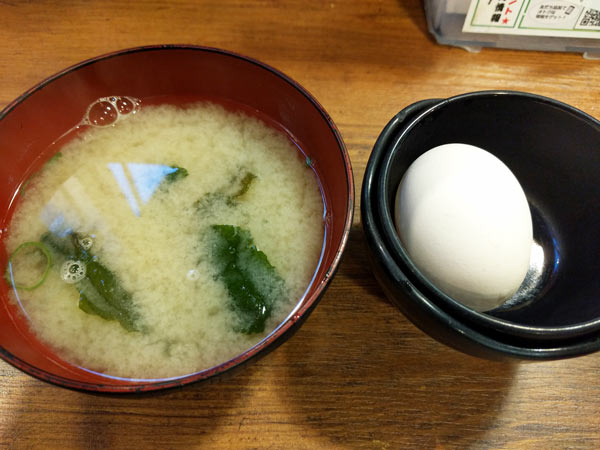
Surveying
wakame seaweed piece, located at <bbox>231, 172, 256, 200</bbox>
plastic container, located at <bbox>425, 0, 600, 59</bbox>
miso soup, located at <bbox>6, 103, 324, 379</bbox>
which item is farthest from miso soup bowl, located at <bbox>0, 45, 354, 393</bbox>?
plastic container, located at <bbox>425, 0, 600, 59</bbox>

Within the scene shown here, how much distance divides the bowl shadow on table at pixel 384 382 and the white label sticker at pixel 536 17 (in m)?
0.81

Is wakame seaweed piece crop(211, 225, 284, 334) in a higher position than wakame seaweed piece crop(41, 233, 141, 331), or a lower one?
higher

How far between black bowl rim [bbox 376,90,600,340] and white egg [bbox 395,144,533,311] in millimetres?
85

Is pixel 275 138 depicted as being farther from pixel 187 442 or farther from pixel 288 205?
pixel 187 442

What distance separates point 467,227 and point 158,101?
0.73m

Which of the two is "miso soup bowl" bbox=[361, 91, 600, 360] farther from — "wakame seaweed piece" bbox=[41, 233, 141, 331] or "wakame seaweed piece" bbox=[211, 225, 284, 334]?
"wakame seaweed piece" bbox=[41, 233, 141, 331]

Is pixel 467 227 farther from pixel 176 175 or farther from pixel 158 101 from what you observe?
pixel 158 101

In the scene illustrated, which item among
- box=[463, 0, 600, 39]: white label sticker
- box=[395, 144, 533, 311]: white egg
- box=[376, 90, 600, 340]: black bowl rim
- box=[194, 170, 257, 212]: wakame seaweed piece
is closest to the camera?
box=[376, 90, 600, 340]: black bowl rim

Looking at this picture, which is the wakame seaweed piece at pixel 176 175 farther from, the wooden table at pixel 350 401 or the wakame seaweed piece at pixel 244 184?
the wooden table at pixel 350 401

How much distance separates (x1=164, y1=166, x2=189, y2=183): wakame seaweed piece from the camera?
987 mm

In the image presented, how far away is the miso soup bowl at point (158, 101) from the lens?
813 millimetres

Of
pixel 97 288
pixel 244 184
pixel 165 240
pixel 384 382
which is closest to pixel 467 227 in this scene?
pixel 384 382

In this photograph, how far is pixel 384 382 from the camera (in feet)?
2.87

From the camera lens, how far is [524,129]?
947 mm
